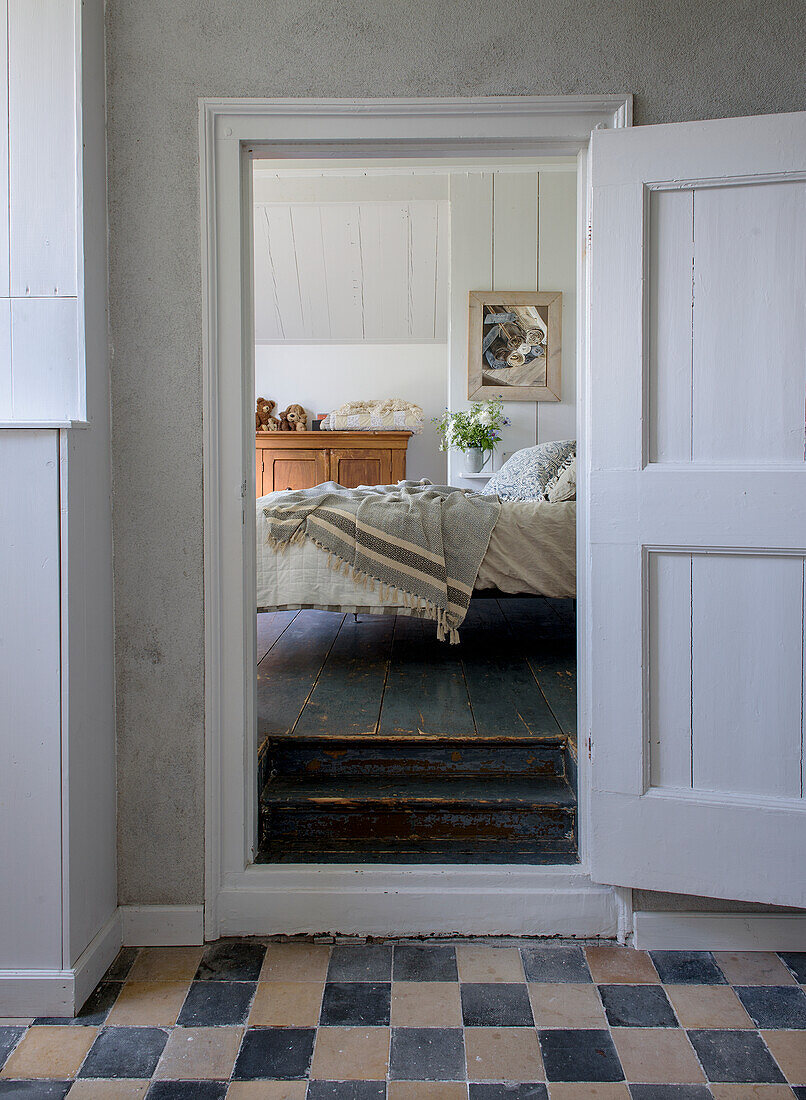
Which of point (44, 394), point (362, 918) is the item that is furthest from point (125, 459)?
point (362, 918)

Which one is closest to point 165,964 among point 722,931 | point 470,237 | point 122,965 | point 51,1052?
point 122,965

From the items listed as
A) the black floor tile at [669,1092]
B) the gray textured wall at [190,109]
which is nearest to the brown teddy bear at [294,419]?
the gray textured wall at [190,109]

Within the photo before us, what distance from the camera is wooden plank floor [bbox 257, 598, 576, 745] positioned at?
2.59 metres

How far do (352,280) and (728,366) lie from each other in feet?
16.3

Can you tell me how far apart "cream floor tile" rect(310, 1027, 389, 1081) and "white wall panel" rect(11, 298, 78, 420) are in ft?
4.79

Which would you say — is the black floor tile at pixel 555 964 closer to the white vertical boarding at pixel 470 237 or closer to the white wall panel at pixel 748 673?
the white wall panel at pixel 748 673

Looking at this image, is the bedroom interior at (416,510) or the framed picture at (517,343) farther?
the framed picture at (517,343)

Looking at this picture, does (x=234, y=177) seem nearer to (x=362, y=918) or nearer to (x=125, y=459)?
(x=125, y=459)

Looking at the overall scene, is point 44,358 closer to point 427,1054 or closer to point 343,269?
point 427,1054

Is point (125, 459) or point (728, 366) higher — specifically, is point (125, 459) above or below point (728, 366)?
below

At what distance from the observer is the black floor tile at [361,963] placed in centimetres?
187

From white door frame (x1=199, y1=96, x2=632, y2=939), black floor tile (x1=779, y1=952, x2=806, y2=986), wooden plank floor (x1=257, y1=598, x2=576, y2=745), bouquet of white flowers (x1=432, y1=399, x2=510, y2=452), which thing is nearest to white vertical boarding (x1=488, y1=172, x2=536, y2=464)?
bouquet of white flowers (x1=432, y1=399, x2=510, y2=452)

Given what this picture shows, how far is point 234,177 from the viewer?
1941mm

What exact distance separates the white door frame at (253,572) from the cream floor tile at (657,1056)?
0.37 metres
